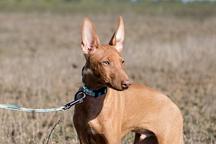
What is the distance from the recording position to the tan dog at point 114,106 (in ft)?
17.6

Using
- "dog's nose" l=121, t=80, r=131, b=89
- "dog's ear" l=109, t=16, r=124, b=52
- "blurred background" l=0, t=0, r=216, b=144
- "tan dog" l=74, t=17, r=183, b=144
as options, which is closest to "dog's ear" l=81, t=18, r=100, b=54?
"tan dog" l=74, t=17, r=183, b=144

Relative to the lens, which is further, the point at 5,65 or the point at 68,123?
the point at 5,65

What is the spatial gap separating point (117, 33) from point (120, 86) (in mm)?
1010

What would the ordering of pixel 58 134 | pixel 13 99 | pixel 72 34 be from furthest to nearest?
pixel 72 34 < pixel 13 99 < pixel 58 134

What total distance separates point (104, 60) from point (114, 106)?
2.01 ft

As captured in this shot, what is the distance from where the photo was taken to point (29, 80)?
12984mm

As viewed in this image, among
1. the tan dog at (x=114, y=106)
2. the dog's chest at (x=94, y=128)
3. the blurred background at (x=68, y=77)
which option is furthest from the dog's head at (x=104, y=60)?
the blurred background at (x=68, y=77)

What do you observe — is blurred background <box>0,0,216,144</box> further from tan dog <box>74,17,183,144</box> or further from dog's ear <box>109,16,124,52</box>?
dog's ear <box>109,16,124,52</box>

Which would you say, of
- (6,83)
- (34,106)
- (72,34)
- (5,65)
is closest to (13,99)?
(34,106)

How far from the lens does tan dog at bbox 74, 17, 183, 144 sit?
5.36 meters

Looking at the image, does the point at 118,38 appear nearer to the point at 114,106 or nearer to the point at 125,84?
the point at 114,106

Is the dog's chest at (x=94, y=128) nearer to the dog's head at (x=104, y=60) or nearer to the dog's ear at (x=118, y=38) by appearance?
the dog's head at (x=104, y=60)

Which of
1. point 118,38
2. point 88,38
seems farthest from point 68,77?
point 88,38

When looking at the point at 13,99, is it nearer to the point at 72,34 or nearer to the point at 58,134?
the point at 58,134
